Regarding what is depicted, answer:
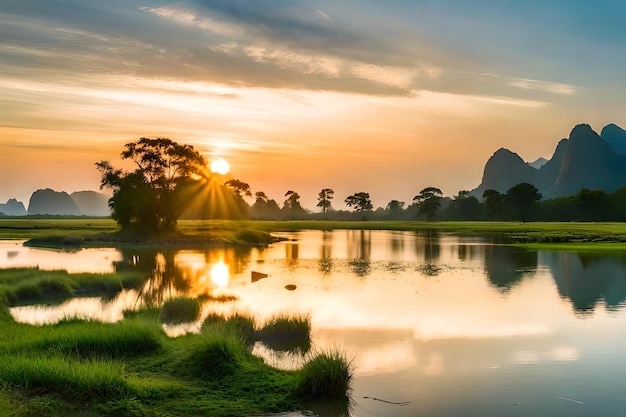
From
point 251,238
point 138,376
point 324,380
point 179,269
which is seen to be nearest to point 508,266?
point 179,269

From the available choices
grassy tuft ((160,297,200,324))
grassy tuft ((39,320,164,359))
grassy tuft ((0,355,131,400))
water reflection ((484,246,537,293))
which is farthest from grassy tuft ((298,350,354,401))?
water reflection ((484,246,537,293))

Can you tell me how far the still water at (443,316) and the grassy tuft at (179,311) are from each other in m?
0.75

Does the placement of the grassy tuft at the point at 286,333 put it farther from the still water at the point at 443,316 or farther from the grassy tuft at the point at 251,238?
the grassy tuft at the point at 251,238

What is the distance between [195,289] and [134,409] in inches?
862

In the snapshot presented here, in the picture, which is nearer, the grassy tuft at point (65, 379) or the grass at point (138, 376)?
the grass at point (138, 376)

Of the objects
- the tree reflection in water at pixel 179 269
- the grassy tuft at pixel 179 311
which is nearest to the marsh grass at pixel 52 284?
the tree reflection in water at pixel 179 269

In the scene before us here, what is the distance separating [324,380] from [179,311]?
11.6 metres

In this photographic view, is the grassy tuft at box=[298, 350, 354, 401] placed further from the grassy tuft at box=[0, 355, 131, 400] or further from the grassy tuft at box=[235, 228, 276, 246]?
the grassy tuft at box=[235, 228, 276, 246]

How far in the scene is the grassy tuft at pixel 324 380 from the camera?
41.7 feet

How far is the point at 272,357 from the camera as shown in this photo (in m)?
16.6

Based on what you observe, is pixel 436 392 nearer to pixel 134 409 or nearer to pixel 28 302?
pixel 134 409

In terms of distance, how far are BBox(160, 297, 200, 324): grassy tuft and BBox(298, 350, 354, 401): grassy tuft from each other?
10.0 metres

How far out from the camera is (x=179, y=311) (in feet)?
74.8

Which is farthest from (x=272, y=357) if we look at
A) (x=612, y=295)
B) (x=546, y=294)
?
(x=612, y=295)
